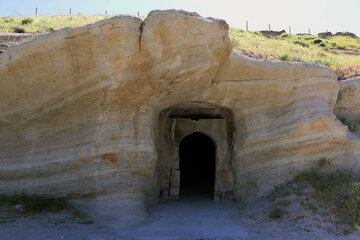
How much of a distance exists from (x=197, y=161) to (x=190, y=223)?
9.06 m

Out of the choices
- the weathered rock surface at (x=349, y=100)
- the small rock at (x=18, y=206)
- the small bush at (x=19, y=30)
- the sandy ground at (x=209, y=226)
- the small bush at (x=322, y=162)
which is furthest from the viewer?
the small bush at (x=19, y=30)

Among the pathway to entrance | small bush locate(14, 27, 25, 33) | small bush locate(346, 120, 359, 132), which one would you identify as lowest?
the pathway to entrance

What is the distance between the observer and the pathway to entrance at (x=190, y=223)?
638 cm

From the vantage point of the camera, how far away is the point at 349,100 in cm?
973

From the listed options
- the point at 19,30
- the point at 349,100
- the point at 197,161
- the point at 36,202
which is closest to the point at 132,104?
the point at 36,202

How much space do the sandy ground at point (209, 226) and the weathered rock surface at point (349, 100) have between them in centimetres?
372

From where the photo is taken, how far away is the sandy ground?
6.09m

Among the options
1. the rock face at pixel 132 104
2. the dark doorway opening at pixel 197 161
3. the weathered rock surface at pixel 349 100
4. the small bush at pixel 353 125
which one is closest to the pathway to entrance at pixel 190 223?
the rock face at pixel 132 104

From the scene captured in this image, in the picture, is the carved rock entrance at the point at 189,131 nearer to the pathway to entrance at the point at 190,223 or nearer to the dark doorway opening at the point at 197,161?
the pathway to entrance at the point at 190,223

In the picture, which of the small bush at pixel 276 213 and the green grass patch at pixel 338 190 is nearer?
the green grass patch at pixel 338 190

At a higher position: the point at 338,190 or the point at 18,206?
the point at 338,190

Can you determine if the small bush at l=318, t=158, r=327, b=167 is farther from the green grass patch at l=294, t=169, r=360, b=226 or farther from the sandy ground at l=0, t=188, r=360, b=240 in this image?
the sandy ground at l=0, t=188, r=360, b=240

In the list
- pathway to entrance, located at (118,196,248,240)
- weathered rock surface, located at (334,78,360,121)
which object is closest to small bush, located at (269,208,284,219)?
pathway to entrance, located at (118,196,248,240)

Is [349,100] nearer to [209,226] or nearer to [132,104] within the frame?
[209,226]
